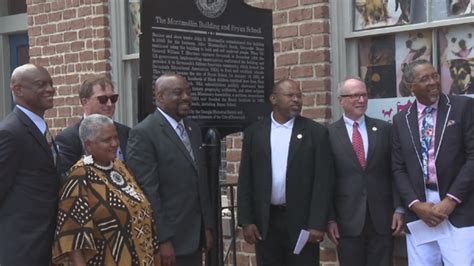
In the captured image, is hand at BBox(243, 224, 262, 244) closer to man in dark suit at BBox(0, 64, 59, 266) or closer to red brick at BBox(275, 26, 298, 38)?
man in dark suit at BBox(0, 64, 59, 266)

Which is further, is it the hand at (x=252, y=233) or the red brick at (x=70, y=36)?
the red brick at (x=70, y=36)

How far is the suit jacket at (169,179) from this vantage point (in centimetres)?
551

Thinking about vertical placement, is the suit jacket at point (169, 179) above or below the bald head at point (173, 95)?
below

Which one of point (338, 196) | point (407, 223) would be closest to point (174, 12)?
point (338, 196)

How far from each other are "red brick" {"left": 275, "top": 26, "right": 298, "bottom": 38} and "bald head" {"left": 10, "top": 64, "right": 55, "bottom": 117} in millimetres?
2843

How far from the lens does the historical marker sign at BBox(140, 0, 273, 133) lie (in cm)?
589

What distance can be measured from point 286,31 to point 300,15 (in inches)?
7.7

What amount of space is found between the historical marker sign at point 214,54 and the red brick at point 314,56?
646 millimetres

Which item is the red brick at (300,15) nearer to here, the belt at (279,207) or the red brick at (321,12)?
the red brick at (321,12)

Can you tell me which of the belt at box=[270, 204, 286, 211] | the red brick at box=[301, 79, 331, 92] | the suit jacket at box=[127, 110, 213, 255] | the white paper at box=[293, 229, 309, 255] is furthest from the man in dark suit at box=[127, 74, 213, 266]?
the red brick at box=[301, 79, 331, 92]

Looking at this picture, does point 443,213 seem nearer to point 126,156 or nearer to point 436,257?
point 436,257

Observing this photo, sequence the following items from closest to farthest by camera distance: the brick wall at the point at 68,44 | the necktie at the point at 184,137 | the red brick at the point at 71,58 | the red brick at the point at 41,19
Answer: the necktie at the point at 184,137 → the brick wall at the point at 68,44 → the red brick at the point at 71,58 → the red brick at the point at 41,19

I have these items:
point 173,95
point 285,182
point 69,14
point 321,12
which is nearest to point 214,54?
point 173,95

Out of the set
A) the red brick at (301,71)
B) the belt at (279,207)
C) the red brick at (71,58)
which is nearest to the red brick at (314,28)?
the red brick at (301,71)
